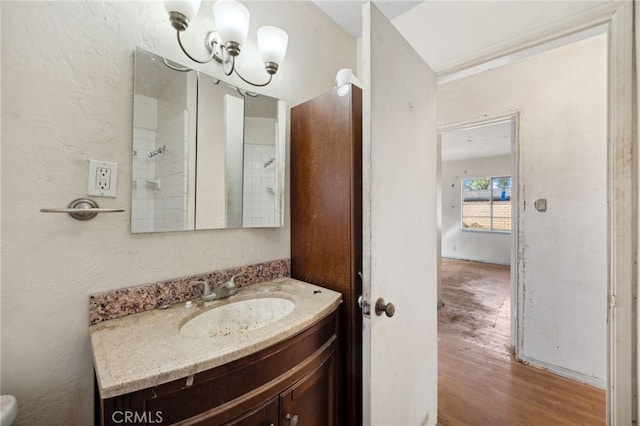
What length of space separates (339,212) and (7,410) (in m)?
1.15

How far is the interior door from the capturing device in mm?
850

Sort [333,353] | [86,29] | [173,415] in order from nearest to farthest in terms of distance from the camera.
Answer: [173,415], [86,29], [333,353]

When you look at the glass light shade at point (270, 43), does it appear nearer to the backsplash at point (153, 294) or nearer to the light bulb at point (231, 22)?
the light bulb at point (231, 22)

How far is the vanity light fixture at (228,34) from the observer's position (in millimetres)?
920

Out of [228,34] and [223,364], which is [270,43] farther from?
[223,364]

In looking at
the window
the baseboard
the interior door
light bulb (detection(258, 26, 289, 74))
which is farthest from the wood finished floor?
the window

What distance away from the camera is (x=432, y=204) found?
1.39 meters

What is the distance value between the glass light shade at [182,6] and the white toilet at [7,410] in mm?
1278

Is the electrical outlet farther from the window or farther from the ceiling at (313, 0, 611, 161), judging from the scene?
the window

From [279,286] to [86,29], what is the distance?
4.08 feet

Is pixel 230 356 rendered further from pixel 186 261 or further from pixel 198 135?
pixel 198 135

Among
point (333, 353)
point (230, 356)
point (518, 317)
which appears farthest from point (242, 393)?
point (518, 317)

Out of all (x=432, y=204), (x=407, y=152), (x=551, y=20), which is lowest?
(x=432, y=204)

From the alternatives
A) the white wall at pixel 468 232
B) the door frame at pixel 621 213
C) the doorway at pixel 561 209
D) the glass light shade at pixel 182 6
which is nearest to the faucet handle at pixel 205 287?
the glass light shade at pixel 182 6
